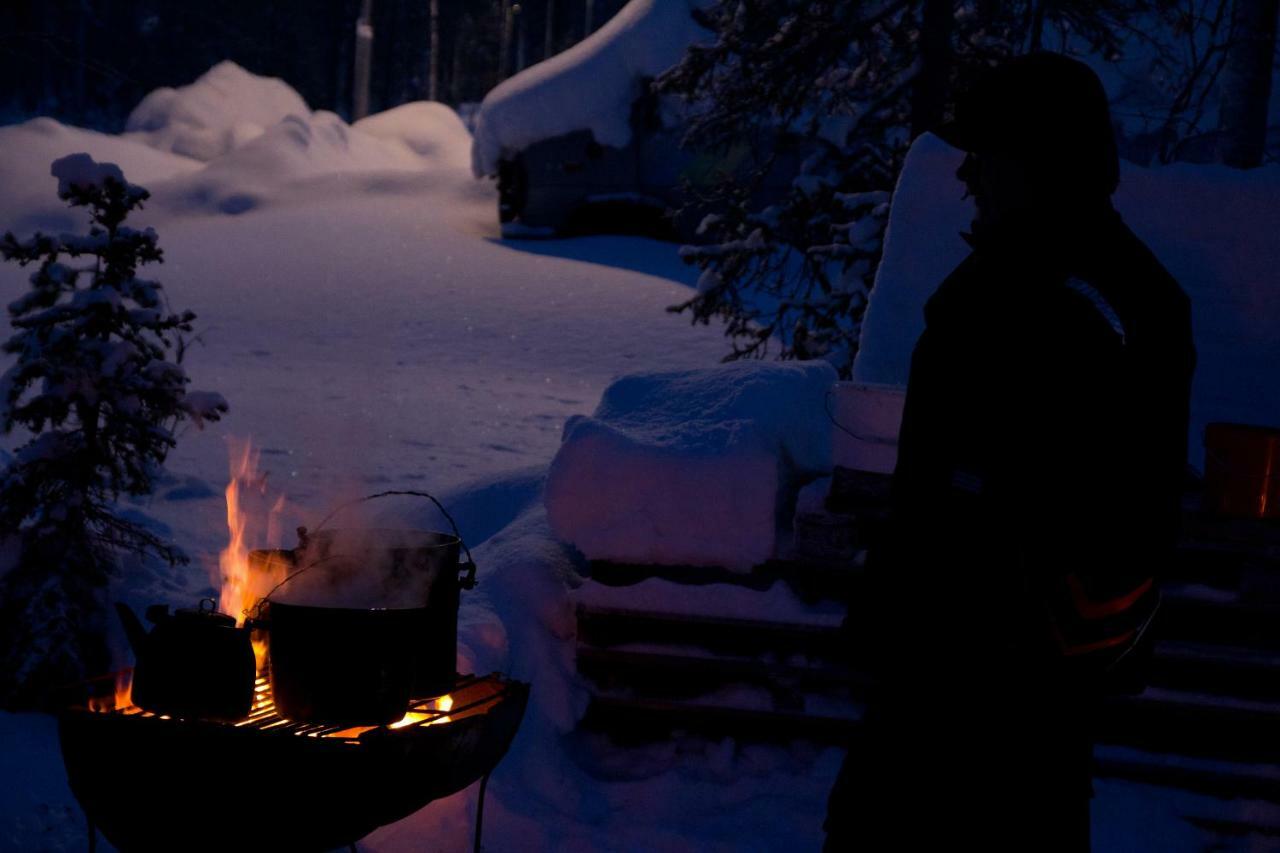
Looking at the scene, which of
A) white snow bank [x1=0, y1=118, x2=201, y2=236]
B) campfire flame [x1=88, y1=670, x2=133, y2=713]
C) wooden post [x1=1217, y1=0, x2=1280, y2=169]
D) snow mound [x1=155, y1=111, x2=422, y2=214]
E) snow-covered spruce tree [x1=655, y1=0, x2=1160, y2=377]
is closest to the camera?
campfire flame [x1=88, y1=670, x2=133, y2=713]

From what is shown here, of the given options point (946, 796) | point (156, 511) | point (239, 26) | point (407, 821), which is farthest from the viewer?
point (239, 26)

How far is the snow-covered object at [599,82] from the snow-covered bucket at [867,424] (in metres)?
13.9

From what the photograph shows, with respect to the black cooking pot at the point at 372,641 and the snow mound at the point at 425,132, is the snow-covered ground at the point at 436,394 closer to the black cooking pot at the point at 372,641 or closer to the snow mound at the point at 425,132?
the black cooking pot at the point at 372,641

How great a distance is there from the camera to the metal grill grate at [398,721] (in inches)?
118

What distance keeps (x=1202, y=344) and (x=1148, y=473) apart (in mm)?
3569

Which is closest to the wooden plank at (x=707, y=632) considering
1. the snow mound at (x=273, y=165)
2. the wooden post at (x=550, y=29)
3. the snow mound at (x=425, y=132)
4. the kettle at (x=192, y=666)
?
the kettle at (x=192, y=666)

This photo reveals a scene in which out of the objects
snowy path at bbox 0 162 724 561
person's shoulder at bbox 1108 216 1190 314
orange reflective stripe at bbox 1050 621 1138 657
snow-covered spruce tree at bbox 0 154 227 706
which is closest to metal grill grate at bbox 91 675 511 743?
snow-covered spruce tree at bbox 0 154 227 706

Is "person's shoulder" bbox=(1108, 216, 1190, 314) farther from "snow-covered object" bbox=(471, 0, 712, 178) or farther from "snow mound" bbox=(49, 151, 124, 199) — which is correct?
"snow-covered object" bbox=(471, 0, 712, 178)

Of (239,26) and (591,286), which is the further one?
(239,26)

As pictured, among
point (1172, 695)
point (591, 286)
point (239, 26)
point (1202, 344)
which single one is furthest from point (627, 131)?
point (239, 26)

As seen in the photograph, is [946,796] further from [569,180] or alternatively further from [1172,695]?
[569,180]

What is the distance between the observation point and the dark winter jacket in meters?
1.95

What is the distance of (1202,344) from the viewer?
511cm

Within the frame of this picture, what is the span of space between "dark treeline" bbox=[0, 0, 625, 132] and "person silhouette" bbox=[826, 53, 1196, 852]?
4152 centimetres
